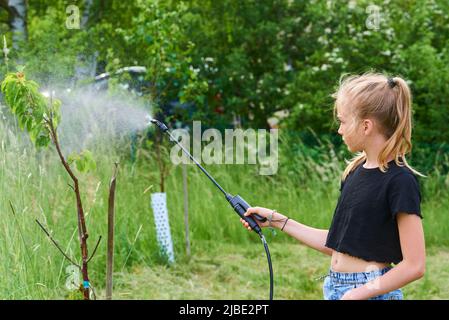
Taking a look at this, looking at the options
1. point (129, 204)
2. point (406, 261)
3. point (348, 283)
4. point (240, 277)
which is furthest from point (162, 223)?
point (406, 261)

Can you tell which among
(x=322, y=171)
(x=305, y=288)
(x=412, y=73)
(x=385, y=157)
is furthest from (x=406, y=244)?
(x=412, y=73)

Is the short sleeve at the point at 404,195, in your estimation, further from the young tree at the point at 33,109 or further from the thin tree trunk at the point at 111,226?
the young tree at the point at 33,109

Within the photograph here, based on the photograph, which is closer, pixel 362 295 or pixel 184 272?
pixel 362 295

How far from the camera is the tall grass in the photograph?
359 centimetres

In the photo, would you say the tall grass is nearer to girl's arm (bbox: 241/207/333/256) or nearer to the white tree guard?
the white tree guard

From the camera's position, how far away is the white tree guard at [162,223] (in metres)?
5.09

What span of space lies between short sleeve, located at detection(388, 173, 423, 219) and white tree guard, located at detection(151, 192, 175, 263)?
3.09 metres

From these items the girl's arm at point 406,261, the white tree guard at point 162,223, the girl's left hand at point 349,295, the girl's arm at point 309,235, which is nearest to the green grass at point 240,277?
the white tree guard at point 162,223

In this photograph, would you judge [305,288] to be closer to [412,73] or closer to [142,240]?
[142,240]

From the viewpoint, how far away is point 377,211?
2.13 metres

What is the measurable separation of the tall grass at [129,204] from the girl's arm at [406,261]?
162 cm

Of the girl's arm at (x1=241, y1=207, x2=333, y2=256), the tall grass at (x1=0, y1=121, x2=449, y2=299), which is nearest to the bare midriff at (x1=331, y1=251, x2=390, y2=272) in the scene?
the girl's arm at (x1=241, y1=207, x2=333, y2=256)

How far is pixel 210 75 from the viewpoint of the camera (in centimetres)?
780
